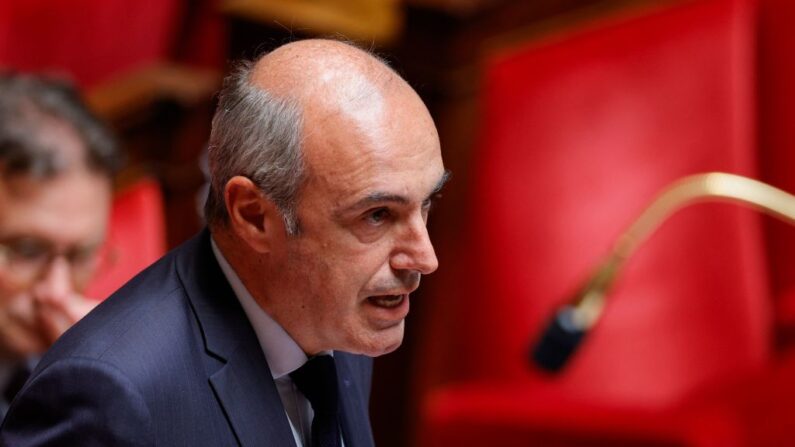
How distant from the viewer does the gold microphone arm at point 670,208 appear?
769 millimetres

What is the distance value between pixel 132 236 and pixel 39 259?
158 millimetres

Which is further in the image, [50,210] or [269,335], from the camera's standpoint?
[50,210]

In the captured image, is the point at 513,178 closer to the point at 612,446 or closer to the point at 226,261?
the point at 612,446

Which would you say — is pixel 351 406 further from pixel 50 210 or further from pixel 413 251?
pixel 50 210

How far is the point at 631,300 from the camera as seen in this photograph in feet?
3.05

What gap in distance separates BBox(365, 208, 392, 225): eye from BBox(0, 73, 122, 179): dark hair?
1.25ft

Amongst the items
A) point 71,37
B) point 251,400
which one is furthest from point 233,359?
point 71,37

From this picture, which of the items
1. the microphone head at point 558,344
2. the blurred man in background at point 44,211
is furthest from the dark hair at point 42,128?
the microphone head at point 558,344

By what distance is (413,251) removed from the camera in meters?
0.44

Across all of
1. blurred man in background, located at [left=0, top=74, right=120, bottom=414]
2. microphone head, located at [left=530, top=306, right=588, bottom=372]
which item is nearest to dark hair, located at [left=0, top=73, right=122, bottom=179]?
blurred man in background, located at [left=0, top=74, right=120, bottom=414]

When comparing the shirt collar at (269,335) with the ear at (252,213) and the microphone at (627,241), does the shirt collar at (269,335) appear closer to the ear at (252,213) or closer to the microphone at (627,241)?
the ear at (252,213)

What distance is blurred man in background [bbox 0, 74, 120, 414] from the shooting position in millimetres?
713

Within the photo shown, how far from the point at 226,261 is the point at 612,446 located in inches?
13.2

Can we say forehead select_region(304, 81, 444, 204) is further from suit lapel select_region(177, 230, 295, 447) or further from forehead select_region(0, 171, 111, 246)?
forehead select_region(0, 171, 111, 246)
